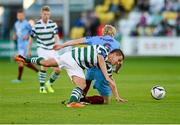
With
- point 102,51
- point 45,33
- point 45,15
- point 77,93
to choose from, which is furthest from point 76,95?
point 45,33

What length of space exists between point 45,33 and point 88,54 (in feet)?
15.4

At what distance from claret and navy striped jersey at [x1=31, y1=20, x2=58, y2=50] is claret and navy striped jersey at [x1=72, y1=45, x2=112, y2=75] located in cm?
438

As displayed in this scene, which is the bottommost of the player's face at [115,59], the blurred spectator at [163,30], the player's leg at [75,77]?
the player's leg at [75,77]

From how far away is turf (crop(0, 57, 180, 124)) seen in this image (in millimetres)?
13406

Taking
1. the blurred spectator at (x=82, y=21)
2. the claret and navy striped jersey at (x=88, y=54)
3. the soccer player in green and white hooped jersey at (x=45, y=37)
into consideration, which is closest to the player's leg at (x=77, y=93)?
the claret and navy striped jersey at (x=88, y=54)

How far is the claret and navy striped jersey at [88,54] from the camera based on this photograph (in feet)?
49.6

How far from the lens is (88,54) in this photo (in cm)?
1516

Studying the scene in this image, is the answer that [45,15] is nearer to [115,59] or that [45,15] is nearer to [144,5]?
[115,59]

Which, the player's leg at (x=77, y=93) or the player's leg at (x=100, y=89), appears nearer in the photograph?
the player's leg at (x=77, y=93)

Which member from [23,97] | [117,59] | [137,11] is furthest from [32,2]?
[117,59]

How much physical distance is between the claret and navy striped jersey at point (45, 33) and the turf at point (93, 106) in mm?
1300

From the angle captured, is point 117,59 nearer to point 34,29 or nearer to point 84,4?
point 34,29

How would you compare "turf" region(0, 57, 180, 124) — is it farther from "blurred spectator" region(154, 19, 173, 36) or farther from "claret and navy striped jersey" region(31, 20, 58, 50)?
"blurred spectator" region(154, 19, 173, 36)

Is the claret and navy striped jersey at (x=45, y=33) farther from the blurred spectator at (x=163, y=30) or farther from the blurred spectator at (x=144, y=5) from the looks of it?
the blurred spectator at (x=144, y=5)
